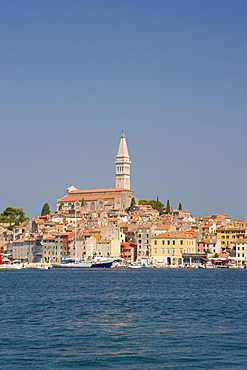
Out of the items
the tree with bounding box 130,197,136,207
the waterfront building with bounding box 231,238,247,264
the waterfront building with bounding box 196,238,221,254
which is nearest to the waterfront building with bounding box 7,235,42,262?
the waterfront building with bounding box 196,238,221,254

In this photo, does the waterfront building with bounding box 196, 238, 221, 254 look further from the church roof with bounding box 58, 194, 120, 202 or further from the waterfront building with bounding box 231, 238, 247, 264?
the church roof with bounding box 58, 194, 120, 202

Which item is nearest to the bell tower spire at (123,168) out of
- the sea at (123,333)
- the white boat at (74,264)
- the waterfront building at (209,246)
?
the waterfront building at (209,246)

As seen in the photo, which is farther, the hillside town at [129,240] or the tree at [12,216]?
the tree at [12,216]

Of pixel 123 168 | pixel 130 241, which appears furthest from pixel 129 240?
pixel 123 168

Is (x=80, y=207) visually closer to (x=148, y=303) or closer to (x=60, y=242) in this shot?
(x=60, y=242)

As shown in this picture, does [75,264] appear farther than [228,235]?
No

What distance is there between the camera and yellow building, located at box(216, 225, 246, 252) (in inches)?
4044

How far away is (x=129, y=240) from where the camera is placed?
10806cm

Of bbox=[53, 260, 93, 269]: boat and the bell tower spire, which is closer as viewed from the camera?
bbox=[53, 260, 93, 269]: boat

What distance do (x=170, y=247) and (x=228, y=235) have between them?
1204cm

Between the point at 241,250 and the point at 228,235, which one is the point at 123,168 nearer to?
the point at 228,235

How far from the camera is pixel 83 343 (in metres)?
21.1

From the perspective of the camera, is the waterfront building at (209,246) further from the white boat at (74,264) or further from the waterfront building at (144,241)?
the white boat at (74,264)

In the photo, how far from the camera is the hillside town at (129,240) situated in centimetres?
9750
